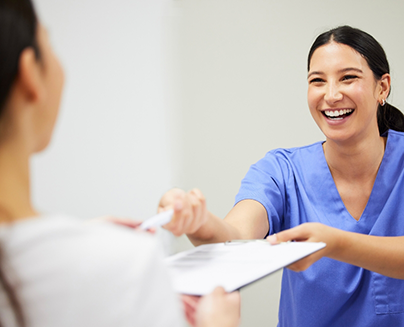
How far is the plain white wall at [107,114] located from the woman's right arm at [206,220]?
0.83m

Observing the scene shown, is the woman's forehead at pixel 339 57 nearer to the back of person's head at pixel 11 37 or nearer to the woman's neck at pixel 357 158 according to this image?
the woman's neck at pixel 357 158

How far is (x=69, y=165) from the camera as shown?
154 centimetres

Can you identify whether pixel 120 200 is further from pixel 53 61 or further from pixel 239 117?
pixel 53 61

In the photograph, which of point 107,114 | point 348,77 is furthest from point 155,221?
point 107,114

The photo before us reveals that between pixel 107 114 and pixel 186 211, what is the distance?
1.11 m

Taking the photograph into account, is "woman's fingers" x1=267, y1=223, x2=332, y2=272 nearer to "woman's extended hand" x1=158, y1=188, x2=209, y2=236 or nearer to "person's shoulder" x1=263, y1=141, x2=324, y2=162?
"woman's extended hand" x1=158, y1=188, x2=209, y2=236

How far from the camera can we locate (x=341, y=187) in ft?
3.28

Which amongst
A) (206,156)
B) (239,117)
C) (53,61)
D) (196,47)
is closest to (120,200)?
(206,156)

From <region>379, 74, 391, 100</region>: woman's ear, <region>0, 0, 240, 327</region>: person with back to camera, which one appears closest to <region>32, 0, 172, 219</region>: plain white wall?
<region>379, 74, 391, 100</region>: woman's ear

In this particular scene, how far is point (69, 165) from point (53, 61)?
125cm

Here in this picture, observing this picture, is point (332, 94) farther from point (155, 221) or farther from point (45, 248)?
point (45, 248)

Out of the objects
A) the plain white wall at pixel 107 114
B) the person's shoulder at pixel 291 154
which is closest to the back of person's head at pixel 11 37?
the person's shoulder at pixel 291 154

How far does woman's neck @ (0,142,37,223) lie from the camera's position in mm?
313

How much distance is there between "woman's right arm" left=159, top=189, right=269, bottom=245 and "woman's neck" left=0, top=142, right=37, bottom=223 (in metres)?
0.26
